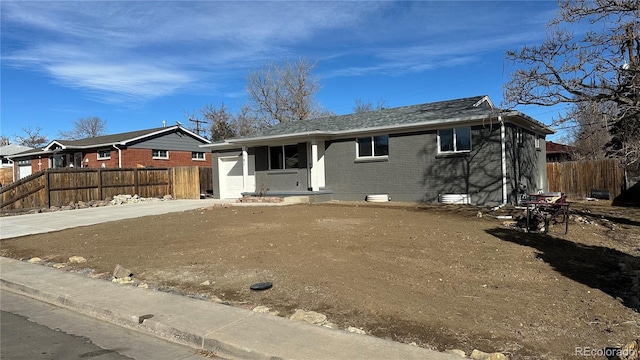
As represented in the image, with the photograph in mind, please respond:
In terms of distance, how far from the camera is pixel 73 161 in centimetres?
3531

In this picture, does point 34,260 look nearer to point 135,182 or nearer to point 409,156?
point 409,156

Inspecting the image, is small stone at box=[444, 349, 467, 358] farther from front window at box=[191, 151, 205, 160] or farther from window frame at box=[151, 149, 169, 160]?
front window at box=[191, 151, 205, 160]

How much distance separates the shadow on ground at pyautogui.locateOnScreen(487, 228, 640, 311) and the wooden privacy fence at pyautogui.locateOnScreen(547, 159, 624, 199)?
522 inches

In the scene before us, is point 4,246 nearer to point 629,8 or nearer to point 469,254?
point 469,254

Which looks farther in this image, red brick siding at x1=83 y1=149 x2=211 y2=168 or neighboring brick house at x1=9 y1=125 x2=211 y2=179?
neighboring brick house at x1=9 y1=125 x2=211 y2=179

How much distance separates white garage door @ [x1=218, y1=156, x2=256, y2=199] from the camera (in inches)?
961

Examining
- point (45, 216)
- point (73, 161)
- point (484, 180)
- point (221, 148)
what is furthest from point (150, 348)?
point (73, 161)

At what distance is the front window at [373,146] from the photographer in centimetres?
1816

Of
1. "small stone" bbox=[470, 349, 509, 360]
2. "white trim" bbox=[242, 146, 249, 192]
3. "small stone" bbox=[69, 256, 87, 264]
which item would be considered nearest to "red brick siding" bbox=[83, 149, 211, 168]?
"white trim" bbox=[242, 146, 249, 192]

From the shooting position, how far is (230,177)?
24.9 metres

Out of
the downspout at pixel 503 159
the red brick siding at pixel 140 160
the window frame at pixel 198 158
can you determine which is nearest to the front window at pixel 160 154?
the red brick siding at pixel 140 160

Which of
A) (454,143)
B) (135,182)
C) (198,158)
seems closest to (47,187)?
(135,182)

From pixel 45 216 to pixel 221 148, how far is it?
963 centimetres

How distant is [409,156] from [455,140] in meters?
1.98
